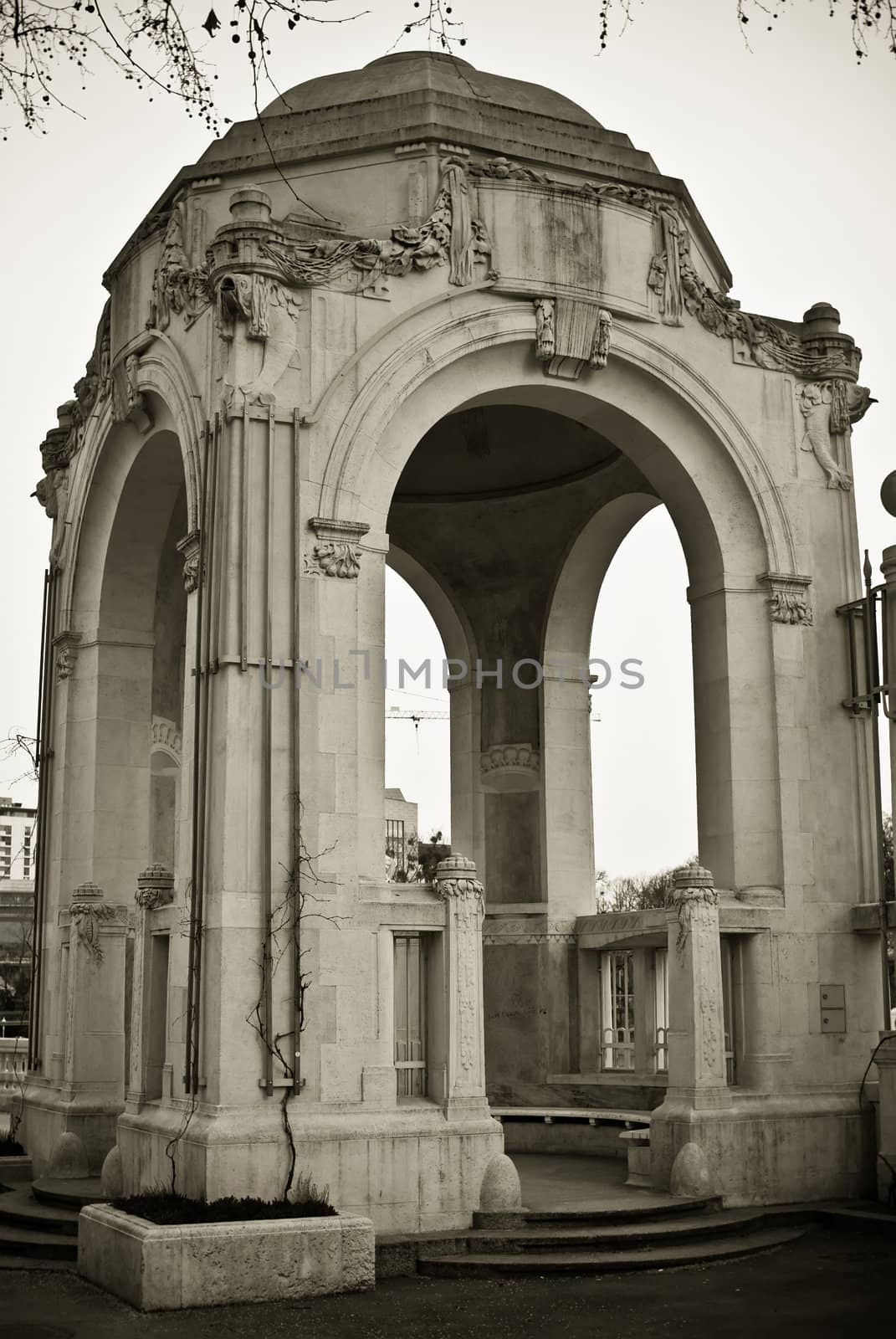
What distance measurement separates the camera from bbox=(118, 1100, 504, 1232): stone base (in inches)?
610

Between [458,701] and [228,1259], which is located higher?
[458,701]

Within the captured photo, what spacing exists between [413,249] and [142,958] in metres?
8.43

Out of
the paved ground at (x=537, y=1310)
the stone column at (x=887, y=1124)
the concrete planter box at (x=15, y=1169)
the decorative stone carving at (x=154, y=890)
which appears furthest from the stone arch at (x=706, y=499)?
the concrete planter box at (x=15, y=1169)

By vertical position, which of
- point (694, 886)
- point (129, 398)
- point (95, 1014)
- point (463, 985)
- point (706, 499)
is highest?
point (129, 398)

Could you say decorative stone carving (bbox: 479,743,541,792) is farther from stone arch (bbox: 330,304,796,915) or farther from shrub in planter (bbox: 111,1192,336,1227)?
shrub in planter (bbox: 111,1192,336,1227)

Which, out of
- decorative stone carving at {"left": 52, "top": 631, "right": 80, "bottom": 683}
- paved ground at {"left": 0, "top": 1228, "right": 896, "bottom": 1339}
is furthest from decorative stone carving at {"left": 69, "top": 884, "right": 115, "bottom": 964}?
paved ground at {"left": 0, "top": 1228, "right": 896, "bottom": 1339}

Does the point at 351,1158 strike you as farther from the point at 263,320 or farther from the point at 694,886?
the point at 263,320

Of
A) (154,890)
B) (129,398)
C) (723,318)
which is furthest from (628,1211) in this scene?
(129,398)

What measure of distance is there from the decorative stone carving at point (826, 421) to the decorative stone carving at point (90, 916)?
1036 cm

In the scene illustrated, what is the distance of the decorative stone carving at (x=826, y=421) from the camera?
2008 cm

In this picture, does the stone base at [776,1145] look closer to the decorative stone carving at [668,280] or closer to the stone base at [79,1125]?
the stone base at [79,1125]

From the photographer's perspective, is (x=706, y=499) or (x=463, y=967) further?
(x=706, y=499)

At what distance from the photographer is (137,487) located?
843 inches

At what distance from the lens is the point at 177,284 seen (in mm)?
18641
